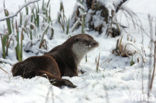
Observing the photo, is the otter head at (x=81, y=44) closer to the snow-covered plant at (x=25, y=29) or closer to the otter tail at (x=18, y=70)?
the snow-covered plant at (x=25, y=29)

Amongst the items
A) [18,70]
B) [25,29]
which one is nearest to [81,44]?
[25,29]

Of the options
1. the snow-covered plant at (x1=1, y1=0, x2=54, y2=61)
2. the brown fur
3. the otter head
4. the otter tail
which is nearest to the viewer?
the otter tail

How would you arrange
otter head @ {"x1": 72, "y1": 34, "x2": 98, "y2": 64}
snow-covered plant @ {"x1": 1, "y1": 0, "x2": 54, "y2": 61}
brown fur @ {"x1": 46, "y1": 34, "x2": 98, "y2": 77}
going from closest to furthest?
1. brown fur @ {"x1": 46, "y1": 34, "x2": 98, "y2": 77}
2. otter head @ {"x1": 72, "y1": 34, "x2": 98, "y2": 64}
3. snow-covered plant @ {"x1": 1, "y1": 0, "x2": 54, "y2": 61}

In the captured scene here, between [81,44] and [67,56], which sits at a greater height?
[81,44]

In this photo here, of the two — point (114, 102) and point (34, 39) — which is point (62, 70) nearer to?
point (34, 39)

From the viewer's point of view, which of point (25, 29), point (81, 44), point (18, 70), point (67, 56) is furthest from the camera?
point (25, 29)

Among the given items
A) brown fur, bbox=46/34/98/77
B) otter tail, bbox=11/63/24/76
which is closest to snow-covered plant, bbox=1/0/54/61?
brown fur, bbox=46/34/98/77

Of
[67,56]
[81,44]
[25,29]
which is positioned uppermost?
[25,29]

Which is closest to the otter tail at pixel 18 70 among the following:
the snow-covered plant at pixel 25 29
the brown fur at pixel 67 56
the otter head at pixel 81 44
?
the brown fur at pixel 67 56

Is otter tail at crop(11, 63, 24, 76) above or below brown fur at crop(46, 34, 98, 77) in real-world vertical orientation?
above

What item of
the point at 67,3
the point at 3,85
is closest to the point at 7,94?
the point at 3,85

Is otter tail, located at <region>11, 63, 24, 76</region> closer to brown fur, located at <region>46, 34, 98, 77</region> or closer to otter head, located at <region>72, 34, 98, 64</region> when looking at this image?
brown fur, located at <region>46, 34, 98, 77</region>

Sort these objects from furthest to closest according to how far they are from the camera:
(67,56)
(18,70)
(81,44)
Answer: (81,44)
(67,56)
(18,70)

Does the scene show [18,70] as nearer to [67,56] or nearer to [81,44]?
[67,56]
